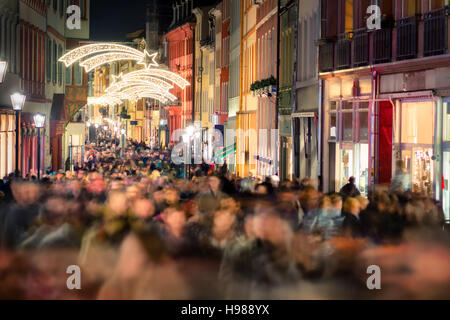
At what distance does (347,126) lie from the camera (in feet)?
83.1

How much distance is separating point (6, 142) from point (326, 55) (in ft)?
41.6

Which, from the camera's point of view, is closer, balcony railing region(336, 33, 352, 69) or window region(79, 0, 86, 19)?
balcony railing region(336, 33, 352, 69)

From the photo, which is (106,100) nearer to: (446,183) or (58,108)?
(58,108)

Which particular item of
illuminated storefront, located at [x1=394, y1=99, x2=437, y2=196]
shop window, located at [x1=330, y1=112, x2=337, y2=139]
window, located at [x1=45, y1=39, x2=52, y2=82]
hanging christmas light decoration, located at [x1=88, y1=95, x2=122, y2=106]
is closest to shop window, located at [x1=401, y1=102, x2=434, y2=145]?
illuminated storefront, located at [x1=394, y1=99, x2=437, y2=196]

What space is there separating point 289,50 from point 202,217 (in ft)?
83.0

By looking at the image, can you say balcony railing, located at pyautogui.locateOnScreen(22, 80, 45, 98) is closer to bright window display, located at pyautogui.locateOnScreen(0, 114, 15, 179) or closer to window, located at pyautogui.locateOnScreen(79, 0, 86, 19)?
bright window display, located at pyautogui.locateOnScreen(0, 114, 15, 179)

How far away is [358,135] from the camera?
958 inches

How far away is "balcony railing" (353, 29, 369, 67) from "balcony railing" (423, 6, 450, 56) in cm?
335

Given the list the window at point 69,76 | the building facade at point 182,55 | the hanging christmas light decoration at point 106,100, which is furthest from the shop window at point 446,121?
the building facade at point 182,55

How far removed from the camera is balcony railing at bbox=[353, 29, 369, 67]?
23062 millimetres

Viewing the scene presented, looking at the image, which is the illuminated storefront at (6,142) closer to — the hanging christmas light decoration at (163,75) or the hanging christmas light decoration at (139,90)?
the hanging christmas light decoration at (163,75)

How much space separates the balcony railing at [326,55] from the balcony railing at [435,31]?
6.12m

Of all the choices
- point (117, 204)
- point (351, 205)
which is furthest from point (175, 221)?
point (351, 205)
